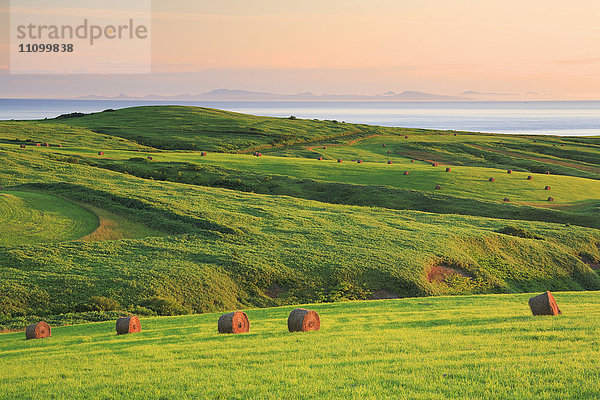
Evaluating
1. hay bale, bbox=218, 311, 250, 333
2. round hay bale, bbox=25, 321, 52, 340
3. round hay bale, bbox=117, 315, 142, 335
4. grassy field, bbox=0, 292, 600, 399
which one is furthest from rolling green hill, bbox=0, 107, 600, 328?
hay bale, bbox=218, 311, 250, 333

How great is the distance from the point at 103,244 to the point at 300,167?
48.1 metres

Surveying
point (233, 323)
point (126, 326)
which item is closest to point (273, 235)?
point (126, 326)

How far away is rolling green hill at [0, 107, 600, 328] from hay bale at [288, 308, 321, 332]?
11787 millimetres

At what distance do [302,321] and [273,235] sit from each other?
77.2ft

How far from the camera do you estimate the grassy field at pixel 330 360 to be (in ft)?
48.0

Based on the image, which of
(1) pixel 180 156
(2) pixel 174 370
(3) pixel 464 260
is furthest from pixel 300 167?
(2) pixel 174 370

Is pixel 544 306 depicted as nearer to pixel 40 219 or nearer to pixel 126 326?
pixel 126 326

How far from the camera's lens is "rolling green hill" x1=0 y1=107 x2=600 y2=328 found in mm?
35125

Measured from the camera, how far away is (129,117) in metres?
158

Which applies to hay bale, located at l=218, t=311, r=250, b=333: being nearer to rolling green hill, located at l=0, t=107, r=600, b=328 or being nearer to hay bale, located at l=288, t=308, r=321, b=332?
hay bale, located at l=288, t=308, r=321, b=332

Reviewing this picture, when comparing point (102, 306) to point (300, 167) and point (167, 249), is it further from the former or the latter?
point (300, 167)

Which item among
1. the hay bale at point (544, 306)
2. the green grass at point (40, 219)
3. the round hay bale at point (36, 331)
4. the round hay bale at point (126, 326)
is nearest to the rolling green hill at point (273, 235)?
the green grass at point (40, 219)

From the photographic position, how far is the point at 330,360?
17.7 meters

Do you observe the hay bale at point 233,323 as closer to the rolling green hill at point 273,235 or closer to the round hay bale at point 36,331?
the round hay bale at point 36,331
